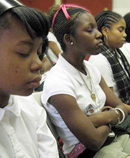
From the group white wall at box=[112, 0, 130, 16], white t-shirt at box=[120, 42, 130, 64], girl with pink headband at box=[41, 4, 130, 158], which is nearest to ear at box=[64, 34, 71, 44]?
girl with pink headband at box=[41, 4, 130, 158]

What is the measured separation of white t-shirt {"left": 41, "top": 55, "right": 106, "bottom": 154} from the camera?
990mm

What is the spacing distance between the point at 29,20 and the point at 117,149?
0.84m

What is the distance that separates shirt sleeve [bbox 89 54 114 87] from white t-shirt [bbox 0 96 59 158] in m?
0.79

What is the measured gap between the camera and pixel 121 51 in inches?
73.2

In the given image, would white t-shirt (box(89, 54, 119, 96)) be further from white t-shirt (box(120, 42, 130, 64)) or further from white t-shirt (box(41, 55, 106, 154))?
white t-shirt (box(120, 42, 130, 64))

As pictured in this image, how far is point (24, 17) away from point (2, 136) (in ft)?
1.32

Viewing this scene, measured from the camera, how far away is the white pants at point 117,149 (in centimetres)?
100

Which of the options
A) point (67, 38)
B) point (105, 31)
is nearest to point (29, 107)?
point (67, 38)

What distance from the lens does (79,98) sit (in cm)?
106

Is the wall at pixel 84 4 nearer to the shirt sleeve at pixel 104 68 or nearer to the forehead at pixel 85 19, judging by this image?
the shirt sleeve at pixel 104 68

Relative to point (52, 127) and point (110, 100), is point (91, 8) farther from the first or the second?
point (52, 127)

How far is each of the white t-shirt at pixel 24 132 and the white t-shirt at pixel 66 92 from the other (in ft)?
0.53

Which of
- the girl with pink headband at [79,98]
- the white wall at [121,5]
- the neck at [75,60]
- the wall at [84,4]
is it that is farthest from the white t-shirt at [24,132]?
the white wall at [121,5]

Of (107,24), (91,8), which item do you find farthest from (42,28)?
(91,8)
